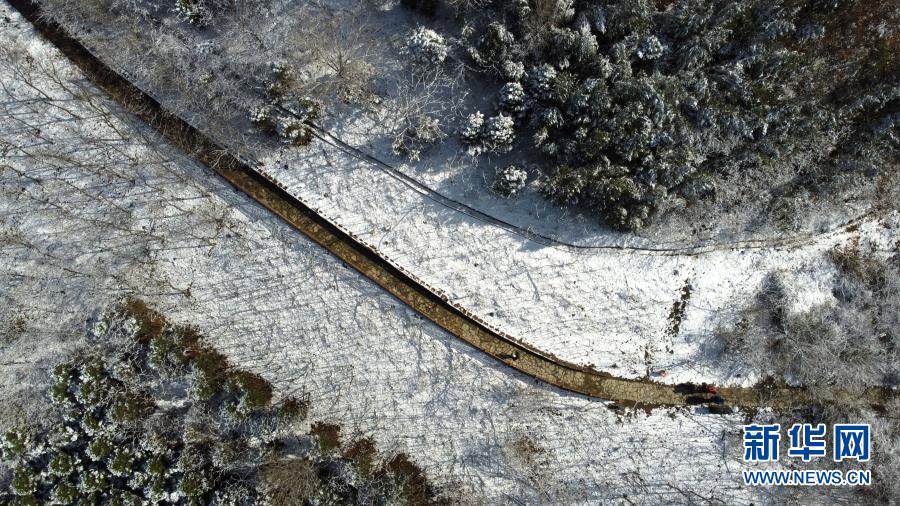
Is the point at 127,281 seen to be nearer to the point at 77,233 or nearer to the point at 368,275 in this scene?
the point at 77,233

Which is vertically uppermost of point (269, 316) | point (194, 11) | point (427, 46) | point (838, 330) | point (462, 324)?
point (194, 11)

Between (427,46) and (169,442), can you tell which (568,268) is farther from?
(169,442)

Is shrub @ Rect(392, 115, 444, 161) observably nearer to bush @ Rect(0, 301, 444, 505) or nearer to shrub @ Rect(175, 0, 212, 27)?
shrub @ Rect(175, 0, 212, 27)

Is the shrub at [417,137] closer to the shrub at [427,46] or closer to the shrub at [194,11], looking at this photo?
the shrub at [427,46]

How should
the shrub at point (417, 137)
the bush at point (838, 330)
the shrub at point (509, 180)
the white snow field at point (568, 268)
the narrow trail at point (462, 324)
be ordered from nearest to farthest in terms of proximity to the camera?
the shrub at point (509, 180), the shrub at point (417, 137), the bush at point (838, 330), the white snow field at point (568, 268), the narrow trail at point (462, 324)

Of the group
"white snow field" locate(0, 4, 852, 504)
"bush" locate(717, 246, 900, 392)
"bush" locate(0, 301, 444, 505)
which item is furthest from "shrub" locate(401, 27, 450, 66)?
"bush" locate(717, 246, 900, 392)

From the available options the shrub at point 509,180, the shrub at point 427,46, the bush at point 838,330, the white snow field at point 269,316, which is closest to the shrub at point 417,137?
the shrub at point 427,46

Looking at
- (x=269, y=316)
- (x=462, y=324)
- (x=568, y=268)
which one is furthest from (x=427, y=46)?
(x=269, y=316)

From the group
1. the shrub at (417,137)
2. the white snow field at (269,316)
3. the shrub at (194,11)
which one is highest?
the shrub at (194,11)
